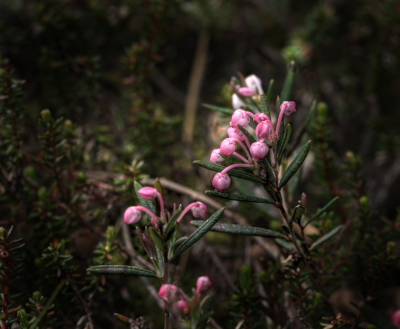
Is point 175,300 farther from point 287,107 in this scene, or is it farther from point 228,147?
point 287,107

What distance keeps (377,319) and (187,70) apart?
1.89 meters

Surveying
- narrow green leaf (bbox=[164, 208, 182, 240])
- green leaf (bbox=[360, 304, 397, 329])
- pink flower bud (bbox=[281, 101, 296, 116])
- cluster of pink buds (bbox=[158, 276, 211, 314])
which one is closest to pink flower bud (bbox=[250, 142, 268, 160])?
pink flower bud (bbox=[281, 101, 296, 116])

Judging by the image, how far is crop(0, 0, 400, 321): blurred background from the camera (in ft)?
5.76

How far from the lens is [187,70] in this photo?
8.05 feet

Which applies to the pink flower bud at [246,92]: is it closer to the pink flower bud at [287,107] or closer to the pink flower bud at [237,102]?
the pink flower bud at [237,102]

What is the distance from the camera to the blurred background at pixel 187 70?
5.76ft

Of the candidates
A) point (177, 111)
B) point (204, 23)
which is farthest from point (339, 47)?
point (177, 111)

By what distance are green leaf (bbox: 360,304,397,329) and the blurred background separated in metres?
0.80

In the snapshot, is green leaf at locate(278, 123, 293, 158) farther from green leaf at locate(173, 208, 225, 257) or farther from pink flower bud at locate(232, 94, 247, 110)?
pink flower bud at locate(232, 94, 247, 110)

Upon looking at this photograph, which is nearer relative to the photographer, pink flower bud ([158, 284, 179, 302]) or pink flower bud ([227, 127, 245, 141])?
pink flower bud ([158, 284, 179, 302])

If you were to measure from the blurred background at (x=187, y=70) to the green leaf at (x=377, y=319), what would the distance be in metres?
0.80

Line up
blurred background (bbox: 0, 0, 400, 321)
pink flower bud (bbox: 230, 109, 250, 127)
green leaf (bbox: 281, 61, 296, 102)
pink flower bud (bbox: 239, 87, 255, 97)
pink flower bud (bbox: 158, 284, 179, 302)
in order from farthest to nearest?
blurred background (bbox: 0, 0, 400, 321) → green leaf (bbox: 281, 61, 296, 102) → pink flower bud (bbox: 239, 87, 255, 97) → pink flower bud (bbox: 230, 109, 250, 127) → pink flower bud (bbox: 158, 284, 179, 302)

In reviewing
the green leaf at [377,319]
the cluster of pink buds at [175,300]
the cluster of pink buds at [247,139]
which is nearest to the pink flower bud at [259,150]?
the cluster of pink buds at [247,139]

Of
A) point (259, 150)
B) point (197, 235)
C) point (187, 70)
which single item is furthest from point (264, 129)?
point (187, 70)
